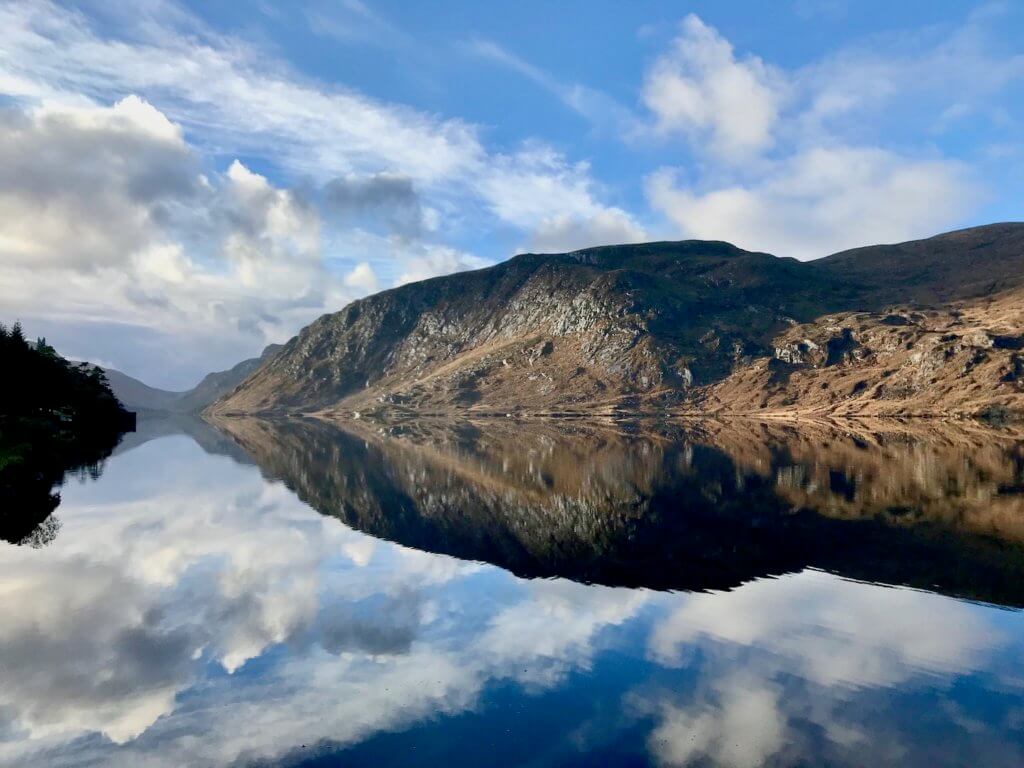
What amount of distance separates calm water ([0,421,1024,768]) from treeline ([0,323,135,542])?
15.2 ft

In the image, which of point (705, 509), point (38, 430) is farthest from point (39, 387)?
point (705, 509)

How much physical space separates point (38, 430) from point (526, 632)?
357ft

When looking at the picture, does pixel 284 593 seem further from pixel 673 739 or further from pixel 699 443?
pixel 699 443

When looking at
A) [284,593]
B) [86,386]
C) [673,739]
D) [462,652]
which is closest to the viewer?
[673,739]

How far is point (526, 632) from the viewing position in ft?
89.4

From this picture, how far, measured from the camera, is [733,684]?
71.1ft

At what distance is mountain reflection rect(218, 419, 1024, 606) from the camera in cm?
3694

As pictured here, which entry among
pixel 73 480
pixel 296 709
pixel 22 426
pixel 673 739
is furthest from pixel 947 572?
pixel 22 426

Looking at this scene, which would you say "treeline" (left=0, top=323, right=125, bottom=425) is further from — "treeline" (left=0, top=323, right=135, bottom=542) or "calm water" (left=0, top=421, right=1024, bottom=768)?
"calm water" (left=0, top=421, right=1024, bottom=768)

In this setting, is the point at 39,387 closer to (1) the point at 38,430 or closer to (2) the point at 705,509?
(1) the point at 38,430

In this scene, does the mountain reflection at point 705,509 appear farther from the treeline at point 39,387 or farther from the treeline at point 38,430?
the treeline at point 39,387

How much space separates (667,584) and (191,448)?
133847 millimetres

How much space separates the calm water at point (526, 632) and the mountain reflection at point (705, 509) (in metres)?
0.43

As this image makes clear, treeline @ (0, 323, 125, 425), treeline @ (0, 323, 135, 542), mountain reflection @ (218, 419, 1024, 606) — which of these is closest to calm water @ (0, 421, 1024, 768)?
mountain reflection @ (218, 419, 1024, 606)
